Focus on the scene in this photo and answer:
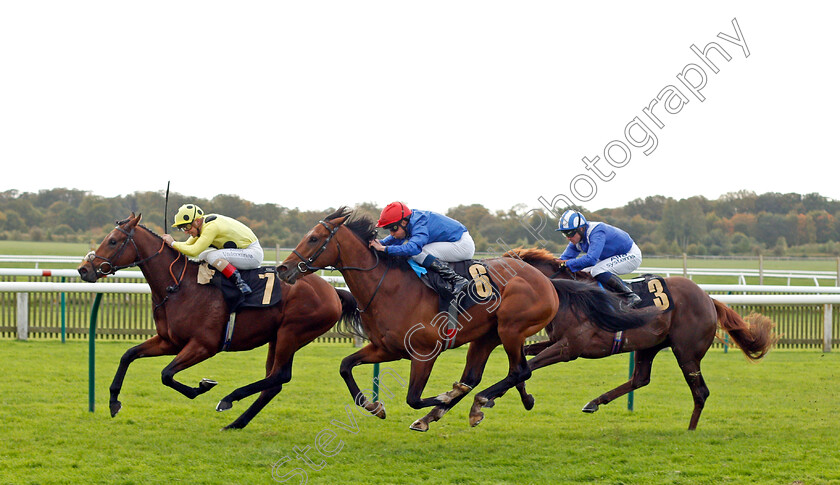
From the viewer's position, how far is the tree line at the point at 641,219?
1851 centimetres

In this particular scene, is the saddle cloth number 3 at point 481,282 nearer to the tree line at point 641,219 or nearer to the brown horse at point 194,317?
the brown horse at point 194,317

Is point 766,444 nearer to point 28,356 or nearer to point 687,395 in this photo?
point 687,395

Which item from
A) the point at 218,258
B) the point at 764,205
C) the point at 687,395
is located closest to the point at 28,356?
the point at 218,258

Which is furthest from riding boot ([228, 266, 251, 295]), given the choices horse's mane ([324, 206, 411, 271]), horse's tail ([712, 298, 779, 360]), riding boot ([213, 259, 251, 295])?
horse's tail ([712, 298, 779, 360])

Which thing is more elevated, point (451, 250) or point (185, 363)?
point (451, 250)

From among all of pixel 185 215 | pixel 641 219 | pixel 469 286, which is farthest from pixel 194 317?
pixel 641 219

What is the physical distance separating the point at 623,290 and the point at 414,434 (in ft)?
6.05

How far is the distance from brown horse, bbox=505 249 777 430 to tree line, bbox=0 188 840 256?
7986 mm

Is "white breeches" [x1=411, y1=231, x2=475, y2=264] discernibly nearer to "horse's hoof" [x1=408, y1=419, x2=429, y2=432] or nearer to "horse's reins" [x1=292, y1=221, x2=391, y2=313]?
"horse's reins" [x1=292, y1=221, x2=391, y2=313]

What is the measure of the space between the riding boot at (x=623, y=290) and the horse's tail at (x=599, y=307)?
4.3 inches

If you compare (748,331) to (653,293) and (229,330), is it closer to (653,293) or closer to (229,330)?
(653,293)

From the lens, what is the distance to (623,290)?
18.8ft

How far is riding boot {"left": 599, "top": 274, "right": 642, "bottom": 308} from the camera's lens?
18.5 ft

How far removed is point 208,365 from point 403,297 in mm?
4576
